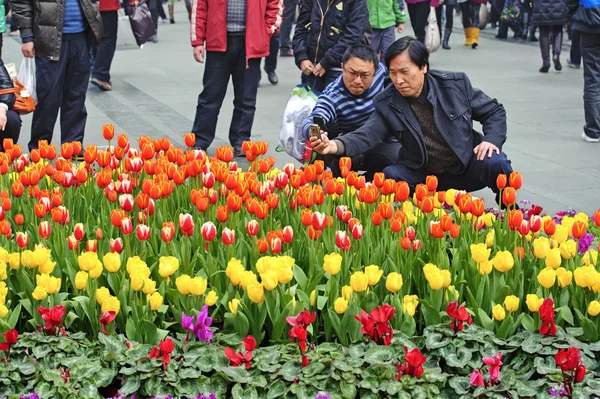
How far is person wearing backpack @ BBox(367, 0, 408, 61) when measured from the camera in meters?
11.3

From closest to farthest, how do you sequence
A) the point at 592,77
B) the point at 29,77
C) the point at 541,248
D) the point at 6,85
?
the point at 541,248
the point at 6,85
the point at 29,77
the point at 592,77

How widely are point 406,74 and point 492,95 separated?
21.4 ft

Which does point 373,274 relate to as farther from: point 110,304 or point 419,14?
point 419,14

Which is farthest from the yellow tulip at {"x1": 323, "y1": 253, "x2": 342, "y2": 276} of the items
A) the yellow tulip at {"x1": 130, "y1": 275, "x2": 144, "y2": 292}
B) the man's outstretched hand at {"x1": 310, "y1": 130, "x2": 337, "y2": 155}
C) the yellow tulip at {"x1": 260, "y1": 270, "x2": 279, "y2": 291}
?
the man's outstretched hand at {"x1": 310, "y1": 130, "x2": 337, "y2": 155}

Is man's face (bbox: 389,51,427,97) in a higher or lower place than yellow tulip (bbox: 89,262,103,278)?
higher

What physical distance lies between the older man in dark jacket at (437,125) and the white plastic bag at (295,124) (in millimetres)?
1128

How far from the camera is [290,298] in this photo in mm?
3711

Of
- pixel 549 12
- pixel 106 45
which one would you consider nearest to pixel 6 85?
pixel 106 45

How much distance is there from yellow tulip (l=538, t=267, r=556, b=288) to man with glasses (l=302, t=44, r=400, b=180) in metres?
3.13

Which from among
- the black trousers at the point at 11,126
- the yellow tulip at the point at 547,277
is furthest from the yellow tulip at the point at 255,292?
the black trousers at the point at 11,126

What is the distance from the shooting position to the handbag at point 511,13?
18.0 m

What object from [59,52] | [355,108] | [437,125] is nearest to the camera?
[437,125]

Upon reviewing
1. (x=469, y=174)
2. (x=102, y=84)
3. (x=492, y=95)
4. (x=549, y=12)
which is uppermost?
(x=469, y=174)

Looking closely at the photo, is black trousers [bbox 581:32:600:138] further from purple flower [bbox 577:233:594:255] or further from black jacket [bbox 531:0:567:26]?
purple flower [bbox 577:233:594:255]
